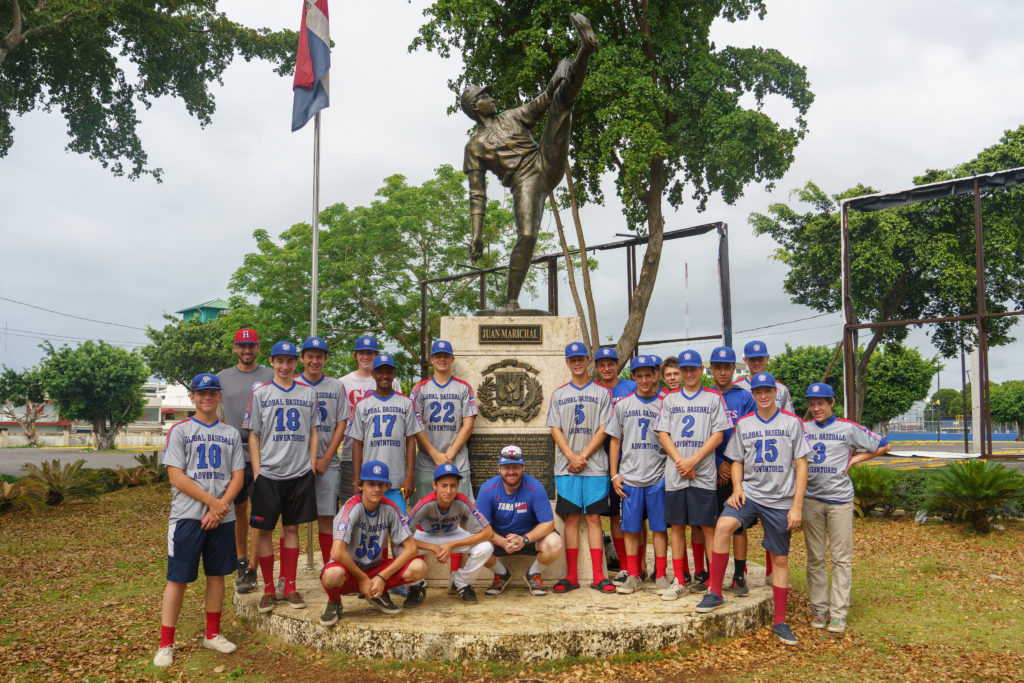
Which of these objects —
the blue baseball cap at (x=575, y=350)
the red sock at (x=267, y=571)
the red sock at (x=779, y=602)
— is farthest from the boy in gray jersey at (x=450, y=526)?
the red sock at (x=779, y=602)

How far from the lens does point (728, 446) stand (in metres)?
5.40

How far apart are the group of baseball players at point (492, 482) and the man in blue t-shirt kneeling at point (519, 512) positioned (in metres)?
0.01

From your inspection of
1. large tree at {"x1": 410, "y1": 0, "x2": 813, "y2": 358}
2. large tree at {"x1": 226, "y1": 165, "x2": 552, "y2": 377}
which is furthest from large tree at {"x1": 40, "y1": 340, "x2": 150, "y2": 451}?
large tree at {"x1": 410, "y1": 0, "x2": 813, "y2": 358}

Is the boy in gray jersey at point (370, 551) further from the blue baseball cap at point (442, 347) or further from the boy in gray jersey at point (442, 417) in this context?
the blue baseball cap at point (442, 347)

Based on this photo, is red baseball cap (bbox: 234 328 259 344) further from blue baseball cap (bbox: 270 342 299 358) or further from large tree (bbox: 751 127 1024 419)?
large tree (bbox: 751 127 1024 419)

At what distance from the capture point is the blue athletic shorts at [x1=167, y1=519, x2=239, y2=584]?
15.5 ft

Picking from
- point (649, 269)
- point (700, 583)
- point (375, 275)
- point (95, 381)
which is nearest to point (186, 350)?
point (95, 381)

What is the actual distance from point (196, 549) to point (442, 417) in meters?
2.14

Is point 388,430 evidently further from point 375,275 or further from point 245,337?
point 375,275

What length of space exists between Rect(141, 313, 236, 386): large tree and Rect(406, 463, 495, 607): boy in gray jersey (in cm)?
4361

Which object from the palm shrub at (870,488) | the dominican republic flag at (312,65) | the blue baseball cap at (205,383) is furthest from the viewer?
the palm shrub at (870,488)

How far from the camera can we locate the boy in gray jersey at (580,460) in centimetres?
589

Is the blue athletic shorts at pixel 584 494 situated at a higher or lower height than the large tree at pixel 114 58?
lower

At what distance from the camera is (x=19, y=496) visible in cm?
1234
